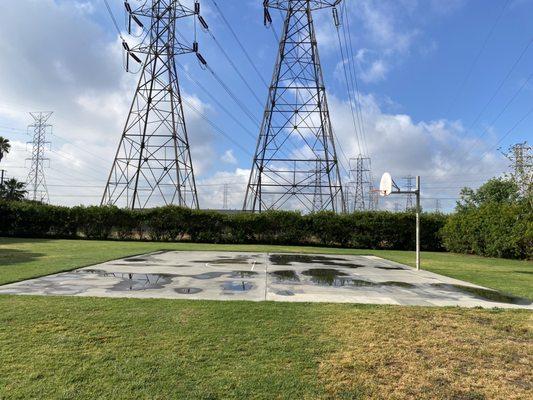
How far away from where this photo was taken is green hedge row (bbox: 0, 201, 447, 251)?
2953cm

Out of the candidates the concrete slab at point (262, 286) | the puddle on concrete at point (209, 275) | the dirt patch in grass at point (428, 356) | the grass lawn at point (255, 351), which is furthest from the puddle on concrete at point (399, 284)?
the puddle on concrete at point (209, 275)

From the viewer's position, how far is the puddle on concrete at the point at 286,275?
1065 cm

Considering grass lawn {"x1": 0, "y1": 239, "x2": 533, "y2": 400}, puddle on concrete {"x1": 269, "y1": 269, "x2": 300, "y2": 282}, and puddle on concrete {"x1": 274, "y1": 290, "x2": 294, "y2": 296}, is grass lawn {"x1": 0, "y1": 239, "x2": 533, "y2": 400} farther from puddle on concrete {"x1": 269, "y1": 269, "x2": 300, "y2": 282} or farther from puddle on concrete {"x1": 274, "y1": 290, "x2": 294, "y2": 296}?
puddle on concrete {"x1": 269, "y1": 269, "x2": 300, "y2": 282}

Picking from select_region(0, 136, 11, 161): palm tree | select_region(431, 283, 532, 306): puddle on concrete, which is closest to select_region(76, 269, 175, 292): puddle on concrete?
select_region(431, 283, 532, 306): puddle on concrete

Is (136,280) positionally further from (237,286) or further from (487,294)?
(487,294)

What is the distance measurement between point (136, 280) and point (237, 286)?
2196 mm

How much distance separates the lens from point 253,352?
4918 mm

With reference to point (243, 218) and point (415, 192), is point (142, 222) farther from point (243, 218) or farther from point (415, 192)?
point (415, 192)

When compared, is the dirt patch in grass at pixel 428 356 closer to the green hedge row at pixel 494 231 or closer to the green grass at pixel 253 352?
the green grass at pixel 253 352

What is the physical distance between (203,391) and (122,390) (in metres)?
0.69

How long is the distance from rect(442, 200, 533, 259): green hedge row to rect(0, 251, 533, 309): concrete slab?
1070 centimetres

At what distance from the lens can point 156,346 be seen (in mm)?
5008

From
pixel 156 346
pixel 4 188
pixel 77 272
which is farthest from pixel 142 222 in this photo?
pixel 4 188

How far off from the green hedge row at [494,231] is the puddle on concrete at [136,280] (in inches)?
593
